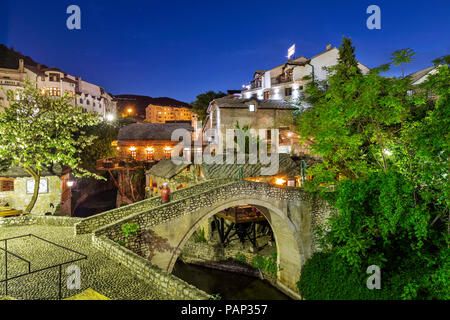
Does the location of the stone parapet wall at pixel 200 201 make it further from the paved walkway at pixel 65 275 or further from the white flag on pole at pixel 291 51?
the white flag on pole at pixel 291 51

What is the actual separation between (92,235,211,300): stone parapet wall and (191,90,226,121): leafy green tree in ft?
111

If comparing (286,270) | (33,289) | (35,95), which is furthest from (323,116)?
(35,95)

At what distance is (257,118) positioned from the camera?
2833cm

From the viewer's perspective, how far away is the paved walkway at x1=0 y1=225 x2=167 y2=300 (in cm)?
625

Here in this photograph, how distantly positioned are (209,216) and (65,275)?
647 centimetres

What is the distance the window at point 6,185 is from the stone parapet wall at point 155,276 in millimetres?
14955

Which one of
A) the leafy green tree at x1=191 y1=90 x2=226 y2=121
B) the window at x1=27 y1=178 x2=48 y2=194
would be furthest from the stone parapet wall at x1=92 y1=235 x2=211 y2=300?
the leafy green tree at x1=191 y1=90 x2=226 y2=121

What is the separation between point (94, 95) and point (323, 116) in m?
53.3

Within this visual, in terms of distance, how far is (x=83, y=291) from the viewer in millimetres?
6176

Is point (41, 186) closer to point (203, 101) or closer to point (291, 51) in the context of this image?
point (203, 101)

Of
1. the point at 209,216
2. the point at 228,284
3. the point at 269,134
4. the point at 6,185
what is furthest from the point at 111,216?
the point at 269,134

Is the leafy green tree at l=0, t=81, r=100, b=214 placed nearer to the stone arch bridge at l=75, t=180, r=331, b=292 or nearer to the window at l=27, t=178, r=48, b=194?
the stone arch bridge at l=75, t=180, r=331, b=292

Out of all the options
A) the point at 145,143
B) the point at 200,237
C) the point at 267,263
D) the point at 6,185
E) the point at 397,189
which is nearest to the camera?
the point at 397,189

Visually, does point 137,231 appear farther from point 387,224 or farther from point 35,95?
point 387,224
